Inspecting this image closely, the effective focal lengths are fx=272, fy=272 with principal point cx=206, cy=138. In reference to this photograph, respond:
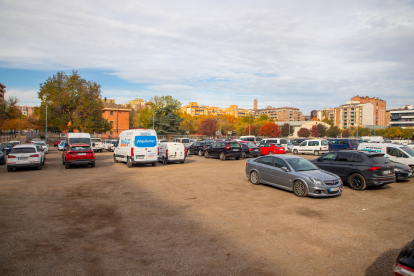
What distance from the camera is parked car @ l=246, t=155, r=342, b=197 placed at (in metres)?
9.52

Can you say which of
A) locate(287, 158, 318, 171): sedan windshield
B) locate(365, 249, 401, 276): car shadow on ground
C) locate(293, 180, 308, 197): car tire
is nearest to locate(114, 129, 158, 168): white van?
locate(287, 158, 318, 171): sedan windshield

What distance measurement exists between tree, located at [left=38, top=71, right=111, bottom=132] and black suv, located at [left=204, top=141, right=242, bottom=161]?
109 ft

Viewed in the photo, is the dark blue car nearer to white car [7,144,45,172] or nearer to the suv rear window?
white car [7,144,45,172]

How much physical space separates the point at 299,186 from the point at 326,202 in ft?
3.57

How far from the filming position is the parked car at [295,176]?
A: 952cm

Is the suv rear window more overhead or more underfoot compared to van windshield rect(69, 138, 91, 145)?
Answer: more underfoot

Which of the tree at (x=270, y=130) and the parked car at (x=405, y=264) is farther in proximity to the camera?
the tree at (x=270, y=130)

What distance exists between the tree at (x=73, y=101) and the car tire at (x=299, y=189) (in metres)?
46.8

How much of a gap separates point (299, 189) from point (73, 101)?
49400 mm

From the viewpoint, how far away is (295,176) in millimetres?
10039

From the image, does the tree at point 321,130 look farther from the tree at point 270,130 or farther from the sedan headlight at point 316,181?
the sedan headlight at point 316,181

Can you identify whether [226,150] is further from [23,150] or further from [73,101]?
[73,101]

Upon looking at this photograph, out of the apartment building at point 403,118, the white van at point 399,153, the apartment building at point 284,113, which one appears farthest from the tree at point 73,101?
the apartment building at point 284,113

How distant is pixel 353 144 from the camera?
30.6 m
